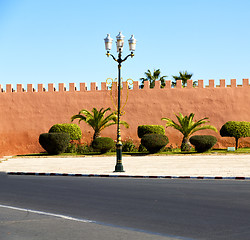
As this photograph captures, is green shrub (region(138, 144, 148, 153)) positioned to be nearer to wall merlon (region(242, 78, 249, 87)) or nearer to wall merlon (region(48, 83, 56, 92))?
wall merlon (region(242, 78, 249, 87))

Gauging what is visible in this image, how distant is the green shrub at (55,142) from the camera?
120 ft

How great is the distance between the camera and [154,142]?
116ft

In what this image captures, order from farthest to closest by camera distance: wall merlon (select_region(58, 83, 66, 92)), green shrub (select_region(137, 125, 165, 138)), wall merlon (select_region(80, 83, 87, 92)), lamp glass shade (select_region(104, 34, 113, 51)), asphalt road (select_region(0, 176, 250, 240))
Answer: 1. wall merlon (select_region(58, 83, 66, 92))
2. wall merlon (select_region(80, 83, 87, 92))
3. green shrub (select_region(137, 125, 165, 138))
4. lamp glass shade (select_region(104, 34, 113, 51))
5. asphalt road (select_region(0, 176, 250, 240))

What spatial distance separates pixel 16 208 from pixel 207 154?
25.1m

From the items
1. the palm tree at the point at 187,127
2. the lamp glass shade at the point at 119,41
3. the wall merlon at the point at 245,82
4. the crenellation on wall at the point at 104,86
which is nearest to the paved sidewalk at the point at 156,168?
the palm tree at the point at 187,127

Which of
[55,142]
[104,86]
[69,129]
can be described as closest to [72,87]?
[104,86]

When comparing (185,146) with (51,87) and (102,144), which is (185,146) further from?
(51,87)

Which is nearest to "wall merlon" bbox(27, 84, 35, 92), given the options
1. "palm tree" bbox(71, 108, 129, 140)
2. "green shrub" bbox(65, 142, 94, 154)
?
"palm tree" bbox(71, 108, 129, 140)

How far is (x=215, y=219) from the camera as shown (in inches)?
356

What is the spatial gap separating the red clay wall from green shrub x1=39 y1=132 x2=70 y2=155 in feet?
18.9

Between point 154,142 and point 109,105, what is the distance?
9.05 meters

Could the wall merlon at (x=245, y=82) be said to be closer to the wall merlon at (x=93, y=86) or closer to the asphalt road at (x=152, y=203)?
the wall merlon at (x=93, y=86)

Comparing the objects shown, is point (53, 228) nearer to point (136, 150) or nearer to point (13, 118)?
point (136, 150)

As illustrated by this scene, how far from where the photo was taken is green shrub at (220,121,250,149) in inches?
1515
